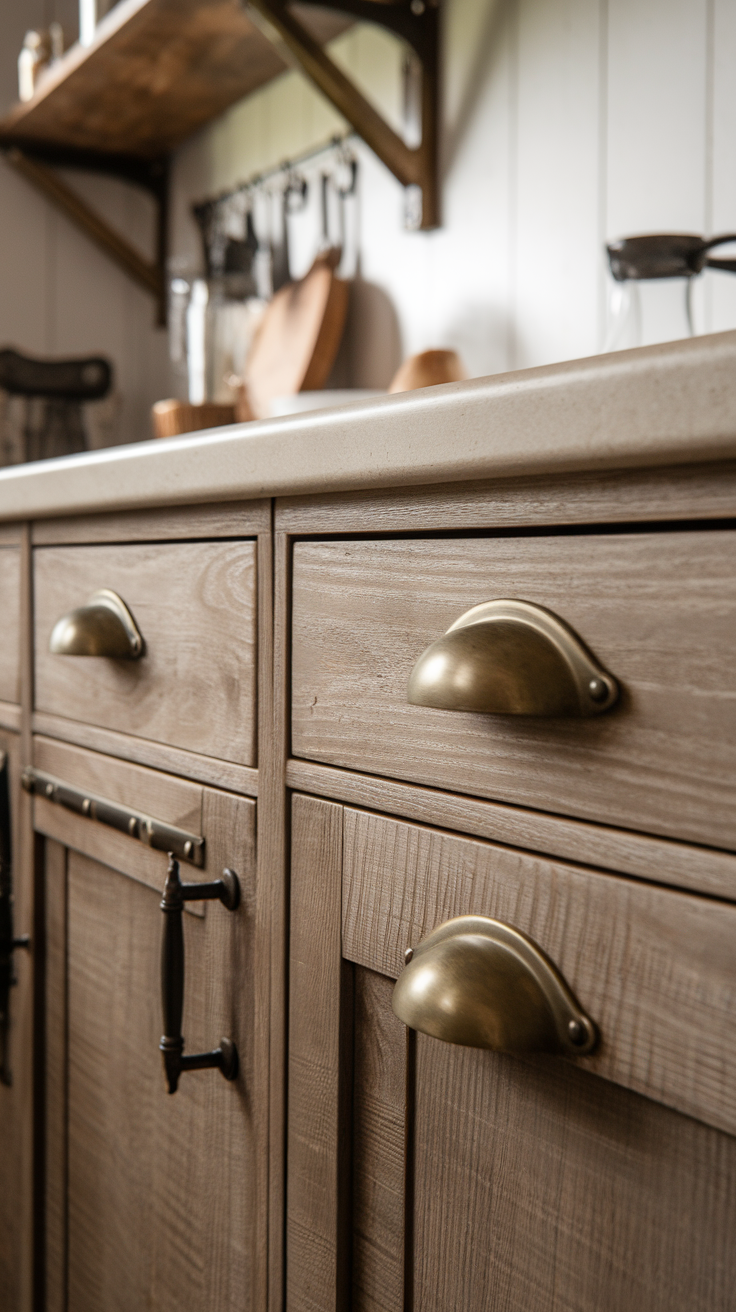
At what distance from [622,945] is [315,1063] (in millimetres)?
226

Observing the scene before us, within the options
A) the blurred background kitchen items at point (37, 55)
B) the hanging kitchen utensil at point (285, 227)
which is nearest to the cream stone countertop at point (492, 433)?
the hanging kitchen utensil at point (285, 227)

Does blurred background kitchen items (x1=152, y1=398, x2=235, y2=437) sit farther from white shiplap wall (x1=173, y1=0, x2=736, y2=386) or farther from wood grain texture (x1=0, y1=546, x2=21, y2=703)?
wood grain texture (x1=0, y1=546, x2=21, y2=703)

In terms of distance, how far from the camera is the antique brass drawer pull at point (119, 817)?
657 mm

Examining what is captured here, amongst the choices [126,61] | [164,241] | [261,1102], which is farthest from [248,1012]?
[164,241]

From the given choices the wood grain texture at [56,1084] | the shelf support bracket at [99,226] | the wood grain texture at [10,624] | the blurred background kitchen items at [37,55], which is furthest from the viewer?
the shelf support bracket at [99,226]

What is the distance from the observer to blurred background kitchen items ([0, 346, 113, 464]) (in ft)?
5.88

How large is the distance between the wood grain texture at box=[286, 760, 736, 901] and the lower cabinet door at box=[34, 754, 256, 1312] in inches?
4.4

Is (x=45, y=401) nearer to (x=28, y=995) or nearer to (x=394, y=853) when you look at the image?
(x=28, y=995)

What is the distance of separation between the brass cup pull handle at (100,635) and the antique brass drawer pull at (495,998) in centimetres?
37

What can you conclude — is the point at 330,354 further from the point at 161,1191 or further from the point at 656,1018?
the point at 656,1018

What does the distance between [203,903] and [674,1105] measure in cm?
35

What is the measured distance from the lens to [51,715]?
0.88 meters

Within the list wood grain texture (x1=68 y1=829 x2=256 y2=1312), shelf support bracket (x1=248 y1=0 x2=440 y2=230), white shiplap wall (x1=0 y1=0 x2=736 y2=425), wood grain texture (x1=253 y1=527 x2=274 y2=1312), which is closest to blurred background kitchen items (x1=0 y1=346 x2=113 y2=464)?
white shiplap wall (x1=0 y1=0 x2=736 y2=425)

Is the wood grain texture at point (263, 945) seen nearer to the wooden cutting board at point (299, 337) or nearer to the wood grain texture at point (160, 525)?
the wood grain texture at point (160, 525)
